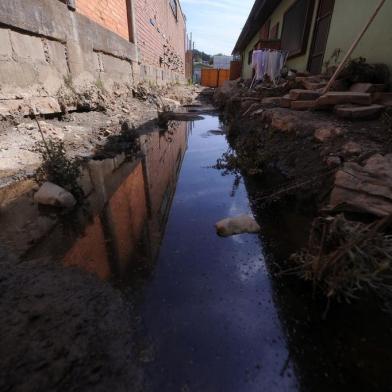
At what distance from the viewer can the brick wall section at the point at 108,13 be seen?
16.6ft

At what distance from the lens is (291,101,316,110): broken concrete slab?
3600 mm

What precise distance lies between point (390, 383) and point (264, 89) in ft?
18.0

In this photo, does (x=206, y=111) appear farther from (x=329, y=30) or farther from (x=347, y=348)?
(x=347, y=348)

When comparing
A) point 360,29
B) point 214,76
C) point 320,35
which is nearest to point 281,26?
point 320,35

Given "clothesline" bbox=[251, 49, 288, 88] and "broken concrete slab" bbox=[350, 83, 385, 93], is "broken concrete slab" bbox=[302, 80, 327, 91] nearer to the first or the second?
"broken concrete slab" bbox=[350, 83, 385, 93]

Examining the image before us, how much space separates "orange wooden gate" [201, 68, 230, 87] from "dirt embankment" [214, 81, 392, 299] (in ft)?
70.1

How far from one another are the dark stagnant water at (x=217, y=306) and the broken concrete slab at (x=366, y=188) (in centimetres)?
43

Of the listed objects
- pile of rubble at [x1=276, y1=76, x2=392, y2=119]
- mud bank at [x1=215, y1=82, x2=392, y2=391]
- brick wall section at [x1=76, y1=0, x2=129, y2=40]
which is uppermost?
brick wall section at [x1=76, y1=0, x2=129, y2=40]

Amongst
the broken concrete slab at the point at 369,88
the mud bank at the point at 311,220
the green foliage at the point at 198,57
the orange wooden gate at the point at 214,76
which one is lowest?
the mud bank at the point at 311,220

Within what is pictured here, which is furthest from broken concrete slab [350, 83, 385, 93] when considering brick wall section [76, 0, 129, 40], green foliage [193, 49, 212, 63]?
green foliage [193, 49, 212, 63]

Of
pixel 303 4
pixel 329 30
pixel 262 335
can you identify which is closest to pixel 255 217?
pixel 262 335

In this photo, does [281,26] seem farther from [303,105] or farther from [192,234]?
[192,234]

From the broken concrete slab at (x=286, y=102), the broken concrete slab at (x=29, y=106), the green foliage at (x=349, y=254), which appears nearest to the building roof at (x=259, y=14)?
the broken concrete slab at (x=286, y=102)

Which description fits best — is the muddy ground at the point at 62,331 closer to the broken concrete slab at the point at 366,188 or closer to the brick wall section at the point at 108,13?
the broken concrete slab at the point at 366,188
